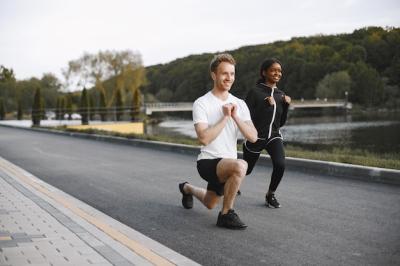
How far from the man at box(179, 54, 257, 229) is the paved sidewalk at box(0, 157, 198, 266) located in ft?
2.91

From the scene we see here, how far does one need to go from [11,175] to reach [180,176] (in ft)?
9.85

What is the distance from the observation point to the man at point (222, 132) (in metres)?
4.58

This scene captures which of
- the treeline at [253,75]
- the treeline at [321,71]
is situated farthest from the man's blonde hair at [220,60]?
the treeline at [321,71]

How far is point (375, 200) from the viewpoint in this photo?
6250 millimetres

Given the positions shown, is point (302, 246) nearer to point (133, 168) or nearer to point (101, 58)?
point (133, 168)

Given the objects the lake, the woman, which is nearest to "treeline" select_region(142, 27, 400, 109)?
the lake

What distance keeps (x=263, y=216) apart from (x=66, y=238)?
2.22 metres

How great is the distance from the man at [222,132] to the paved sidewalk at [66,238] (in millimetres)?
886

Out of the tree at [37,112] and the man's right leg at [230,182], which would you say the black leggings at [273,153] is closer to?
the man's right leg at [230,182]

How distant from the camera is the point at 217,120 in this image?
470cm

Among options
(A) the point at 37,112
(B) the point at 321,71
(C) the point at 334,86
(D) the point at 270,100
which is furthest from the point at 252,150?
(B) the point at 321,71

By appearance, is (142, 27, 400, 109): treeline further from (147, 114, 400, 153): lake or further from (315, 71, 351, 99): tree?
(147, 114, 400, 153): lake

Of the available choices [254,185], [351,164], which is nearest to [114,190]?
[254,185]

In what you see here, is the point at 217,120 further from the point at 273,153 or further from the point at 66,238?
the point at 66,238
